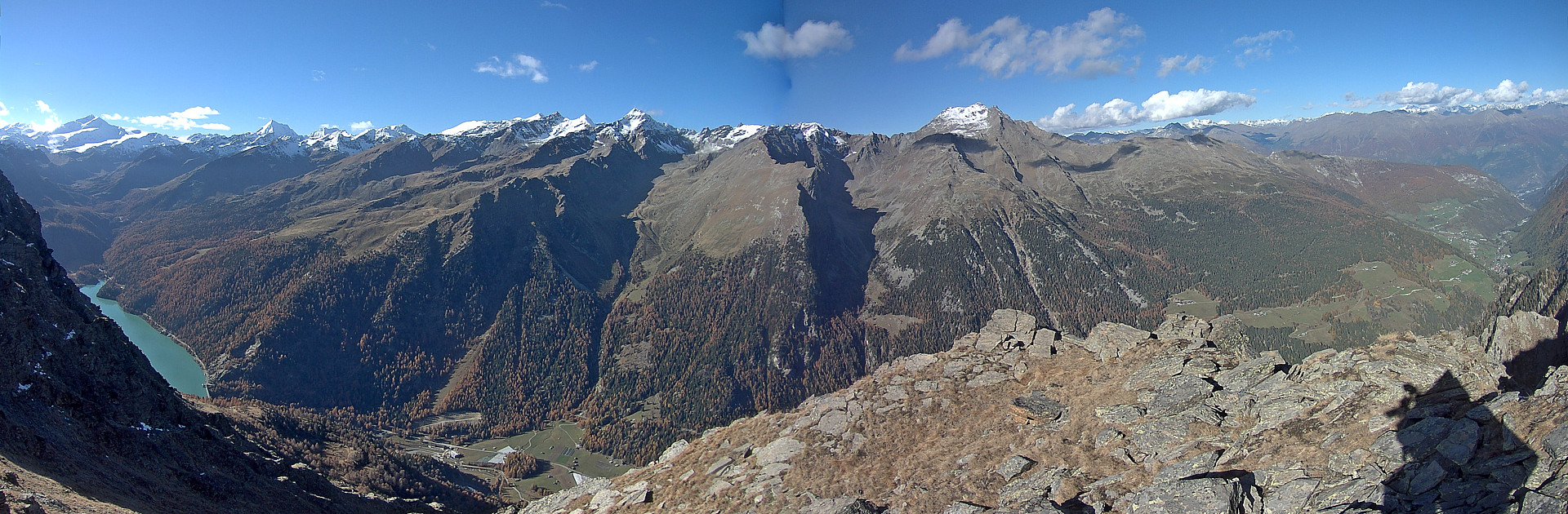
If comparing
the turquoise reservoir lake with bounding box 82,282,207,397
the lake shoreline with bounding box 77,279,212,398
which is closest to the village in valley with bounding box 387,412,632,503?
the lake shoreline with bounding box 77,279,212,398

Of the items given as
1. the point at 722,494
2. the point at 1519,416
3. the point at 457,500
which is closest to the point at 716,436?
the point at 722,494

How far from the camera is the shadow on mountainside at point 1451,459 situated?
12195mm

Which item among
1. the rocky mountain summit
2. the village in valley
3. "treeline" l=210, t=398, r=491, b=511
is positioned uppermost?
the rocky mountain summit

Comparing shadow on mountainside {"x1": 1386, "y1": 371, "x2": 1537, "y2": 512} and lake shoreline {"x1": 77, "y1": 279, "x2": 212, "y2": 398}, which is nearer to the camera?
shadow on mountainside {"x1": 1386, "y1": 371, "x2": 1537, "y2": 512}

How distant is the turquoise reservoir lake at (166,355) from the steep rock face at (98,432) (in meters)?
128

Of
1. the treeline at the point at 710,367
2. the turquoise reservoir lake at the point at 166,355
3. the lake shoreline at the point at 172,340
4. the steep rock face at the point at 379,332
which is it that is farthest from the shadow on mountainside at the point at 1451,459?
the turquoise reservoir lake at the point at 166,355

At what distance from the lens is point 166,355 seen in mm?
151750

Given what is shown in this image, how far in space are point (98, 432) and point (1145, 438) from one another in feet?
160

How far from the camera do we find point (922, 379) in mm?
33719

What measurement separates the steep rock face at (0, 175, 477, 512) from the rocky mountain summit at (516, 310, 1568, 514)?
50.9 ft

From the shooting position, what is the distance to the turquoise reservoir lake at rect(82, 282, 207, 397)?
134875 mm

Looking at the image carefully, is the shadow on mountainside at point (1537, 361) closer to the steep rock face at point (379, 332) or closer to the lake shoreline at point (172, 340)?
the steep rock face at point (379, 332)

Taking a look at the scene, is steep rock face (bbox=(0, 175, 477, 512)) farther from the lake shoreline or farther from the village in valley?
the lake shoreline

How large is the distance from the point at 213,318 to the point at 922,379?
751ft
